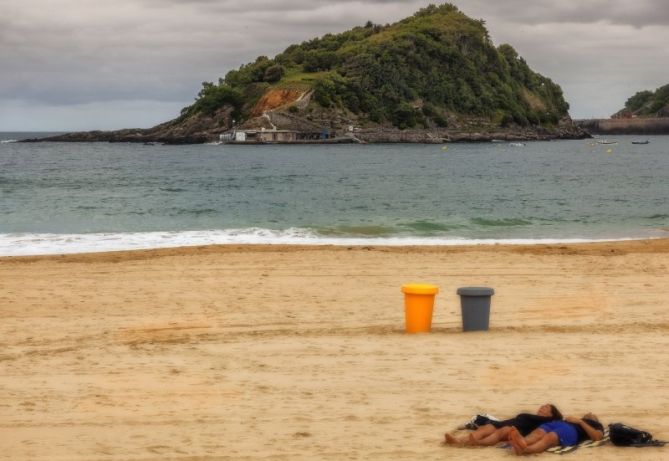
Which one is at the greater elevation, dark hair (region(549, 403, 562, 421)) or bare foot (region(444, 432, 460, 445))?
dark hair (region(549, 403, 562, 421))

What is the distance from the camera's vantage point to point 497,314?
562 inches

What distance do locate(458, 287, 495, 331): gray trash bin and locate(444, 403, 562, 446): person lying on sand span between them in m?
3.99

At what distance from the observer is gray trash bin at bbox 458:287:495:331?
12695 millimetres

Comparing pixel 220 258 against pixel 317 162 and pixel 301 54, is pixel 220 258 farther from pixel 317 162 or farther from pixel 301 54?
pixel 301 54

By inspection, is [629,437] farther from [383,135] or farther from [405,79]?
[405,79]

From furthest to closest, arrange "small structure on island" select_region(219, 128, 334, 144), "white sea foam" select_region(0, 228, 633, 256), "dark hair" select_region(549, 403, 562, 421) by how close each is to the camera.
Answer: "small structure on island" select_region(219, 128, 334, 144), "white sea foam" select_region(0, 228, 633, 256), "dark hair" select_region(549, 403, 562, 421)

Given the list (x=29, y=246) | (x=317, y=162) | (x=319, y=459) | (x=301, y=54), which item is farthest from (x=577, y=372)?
(x=301, y=54)

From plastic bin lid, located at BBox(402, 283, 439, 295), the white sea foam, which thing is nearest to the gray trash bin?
plastic bin lid, located at BBox(402, 283, 439, 295)

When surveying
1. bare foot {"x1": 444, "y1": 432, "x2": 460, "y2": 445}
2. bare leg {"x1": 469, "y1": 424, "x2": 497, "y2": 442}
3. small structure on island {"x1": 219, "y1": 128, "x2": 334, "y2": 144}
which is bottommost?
bare foot {"x1": 444, "y1": 432, "x2": 460, "y2": 445}

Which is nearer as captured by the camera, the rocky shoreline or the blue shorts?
the blue shorts

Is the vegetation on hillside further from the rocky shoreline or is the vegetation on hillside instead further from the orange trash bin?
the orange trash bin

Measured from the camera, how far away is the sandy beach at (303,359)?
8.52m

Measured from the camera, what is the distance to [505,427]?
8398mm

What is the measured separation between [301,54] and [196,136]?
4310 cm
